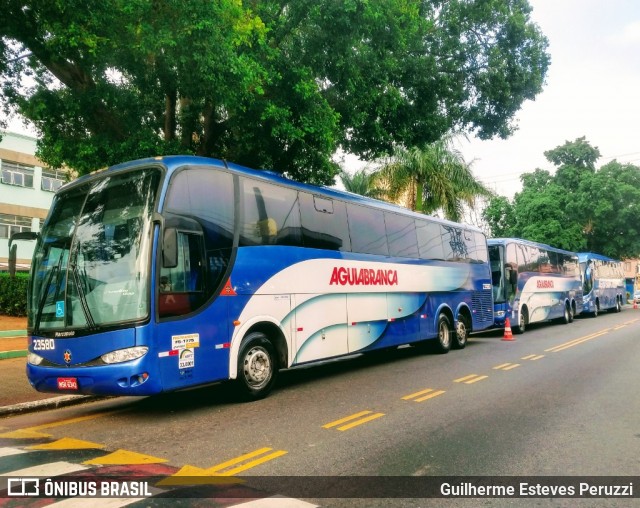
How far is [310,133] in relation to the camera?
37.9 feet

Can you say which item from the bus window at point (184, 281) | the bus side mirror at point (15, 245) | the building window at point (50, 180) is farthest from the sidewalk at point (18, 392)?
the building window at point (50, 180)

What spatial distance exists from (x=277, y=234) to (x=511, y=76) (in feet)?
33.5

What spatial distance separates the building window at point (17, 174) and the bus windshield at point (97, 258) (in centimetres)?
2949

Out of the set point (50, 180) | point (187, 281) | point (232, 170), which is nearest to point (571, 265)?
point (232, 170)

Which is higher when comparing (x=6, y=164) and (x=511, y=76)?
(x=6, y=164)

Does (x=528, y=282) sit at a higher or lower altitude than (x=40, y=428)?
higher

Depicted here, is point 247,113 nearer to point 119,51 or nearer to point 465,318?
point 119,51

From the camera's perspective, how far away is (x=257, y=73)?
10016 millimetres

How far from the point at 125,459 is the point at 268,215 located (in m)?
4.52

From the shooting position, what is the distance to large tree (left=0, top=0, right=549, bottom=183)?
9023 mm

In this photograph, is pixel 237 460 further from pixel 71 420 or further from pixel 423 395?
pixel 423 395

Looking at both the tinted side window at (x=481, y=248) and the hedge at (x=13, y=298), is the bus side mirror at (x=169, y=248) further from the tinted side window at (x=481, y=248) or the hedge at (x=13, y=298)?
the hedge at (x=13, y=298)

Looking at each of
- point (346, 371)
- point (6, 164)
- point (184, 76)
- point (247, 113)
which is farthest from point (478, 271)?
point (6, 164)

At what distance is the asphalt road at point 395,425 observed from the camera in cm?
496
